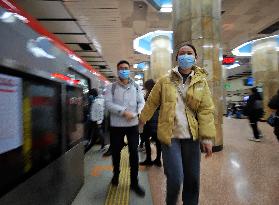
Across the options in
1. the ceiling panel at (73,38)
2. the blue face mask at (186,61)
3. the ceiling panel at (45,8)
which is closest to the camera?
the blue face mask at (186,61)

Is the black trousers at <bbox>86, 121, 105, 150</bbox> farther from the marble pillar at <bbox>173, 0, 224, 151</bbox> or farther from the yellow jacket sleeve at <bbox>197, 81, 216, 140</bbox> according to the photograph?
the yellow jacket sleeve at <bbox>197, 81, 216, 140</bbox>

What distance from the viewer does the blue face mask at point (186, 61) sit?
2234 millimetres

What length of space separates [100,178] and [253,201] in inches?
77.7

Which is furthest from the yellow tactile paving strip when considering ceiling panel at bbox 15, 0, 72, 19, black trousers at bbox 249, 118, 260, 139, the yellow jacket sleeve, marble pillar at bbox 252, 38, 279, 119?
marble pillar at bbox 252, 38, 279, 119

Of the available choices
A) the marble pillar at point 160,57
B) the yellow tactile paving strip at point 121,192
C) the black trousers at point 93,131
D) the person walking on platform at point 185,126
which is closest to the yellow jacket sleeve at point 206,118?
the person walking on platform at point 185,126

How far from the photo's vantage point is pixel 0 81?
1.50m

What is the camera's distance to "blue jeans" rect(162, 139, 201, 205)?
2.12m

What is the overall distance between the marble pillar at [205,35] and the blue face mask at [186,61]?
3.71m

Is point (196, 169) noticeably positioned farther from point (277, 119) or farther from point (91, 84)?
point (91, 84)

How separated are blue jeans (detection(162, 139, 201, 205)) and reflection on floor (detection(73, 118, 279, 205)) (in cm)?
65

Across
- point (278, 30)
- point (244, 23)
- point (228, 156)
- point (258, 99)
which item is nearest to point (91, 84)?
point (228, 156)

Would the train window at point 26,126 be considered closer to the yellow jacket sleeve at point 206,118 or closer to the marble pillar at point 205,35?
the yellow jacket sleeve at point 206,118

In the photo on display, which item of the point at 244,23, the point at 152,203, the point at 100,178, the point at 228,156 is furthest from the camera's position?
the point at 244,23

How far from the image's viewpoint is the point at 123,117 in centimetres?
323
